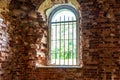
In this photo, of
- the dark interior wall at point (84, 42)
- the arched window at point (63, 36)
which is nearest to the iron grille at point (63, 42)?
the arched window at point (63, 36)

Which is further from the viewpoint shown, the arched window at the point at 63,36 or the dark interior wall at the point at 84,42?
the arched window at the point at 63,36

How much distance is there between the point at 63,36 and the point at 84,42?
0.59 m

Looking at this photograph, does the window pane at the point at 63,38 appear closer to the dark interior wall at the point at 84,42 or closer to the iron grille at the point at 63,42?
the iron grille at the point at 63,42

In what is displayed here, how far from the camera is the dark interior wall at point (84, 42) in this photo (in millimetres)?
4273

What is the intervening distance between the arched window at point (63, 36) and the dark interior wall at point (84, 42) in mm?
265

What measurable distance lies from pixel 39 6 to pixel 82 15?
0.88 meters

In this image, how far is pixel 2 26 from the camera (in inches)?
172

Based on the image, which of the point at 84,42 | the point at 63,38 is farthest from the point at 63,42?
the point at 84,42

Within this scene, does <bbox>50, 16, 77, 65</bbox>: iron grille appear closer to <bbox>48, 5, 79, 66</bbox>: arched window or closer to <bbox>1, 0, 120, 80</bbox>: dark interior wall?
<bbox>48, 5, 79, 66</bbox>: arched window

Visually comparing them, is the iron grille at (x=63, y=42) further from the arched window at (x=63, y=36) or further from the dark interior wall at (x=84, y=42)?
the dark interior wall at (x=84, y=42)

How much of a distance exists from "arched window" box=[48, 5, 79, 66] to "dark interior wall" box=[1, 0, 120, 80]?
265 mm

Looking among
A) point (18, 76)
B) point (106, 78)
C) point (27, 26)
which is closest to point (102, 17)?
point (106, 78)

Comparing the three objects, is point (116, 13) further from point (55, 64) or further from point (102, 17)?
point (55, 64)

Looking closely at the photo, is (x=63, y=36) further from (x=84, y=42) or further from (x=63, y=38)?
(x=84, y=42)
